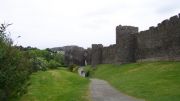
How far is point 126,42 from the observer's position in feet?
173

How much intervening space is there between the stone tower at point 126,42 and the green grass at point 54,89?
17962 mm

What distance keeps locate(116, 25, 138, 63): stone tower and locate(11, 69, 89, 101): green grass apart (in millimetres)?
17962

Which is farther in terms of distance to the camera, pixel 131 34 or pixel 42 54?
pixel 131 34

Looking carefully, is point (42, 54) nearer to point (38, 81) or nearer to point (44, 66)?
point (44, 66)

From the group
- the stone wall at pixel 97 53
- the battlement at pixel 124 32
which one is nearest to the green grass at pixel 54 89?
the battlement at pixel 124 32

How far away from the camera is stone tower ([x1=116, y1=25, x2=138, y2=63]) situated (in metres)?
52.5

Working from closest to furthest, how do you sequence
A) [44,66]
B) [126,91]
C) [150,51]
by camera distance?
[126,91]
[44,66]
[150,51]

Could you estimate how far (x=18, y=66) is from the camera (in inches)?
933

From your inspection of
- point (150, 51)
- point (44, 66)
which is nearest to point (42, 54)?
point (44, 66)

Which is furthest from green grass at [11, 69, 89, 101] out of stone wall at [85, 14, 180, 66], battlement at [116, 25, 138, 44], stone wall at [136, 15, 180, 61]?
battlement at [116, 25, 138, 44]

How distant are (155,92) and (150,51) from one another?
23203 mm

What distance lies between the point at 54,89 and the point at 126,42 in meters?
26.5

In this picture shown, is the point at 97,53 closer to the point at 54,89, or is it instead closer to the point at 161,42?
the point at 161,42

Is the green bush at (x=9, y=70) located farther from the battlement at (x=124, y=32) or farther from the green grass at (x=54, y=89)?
the battlement at (x=124, y=32)
